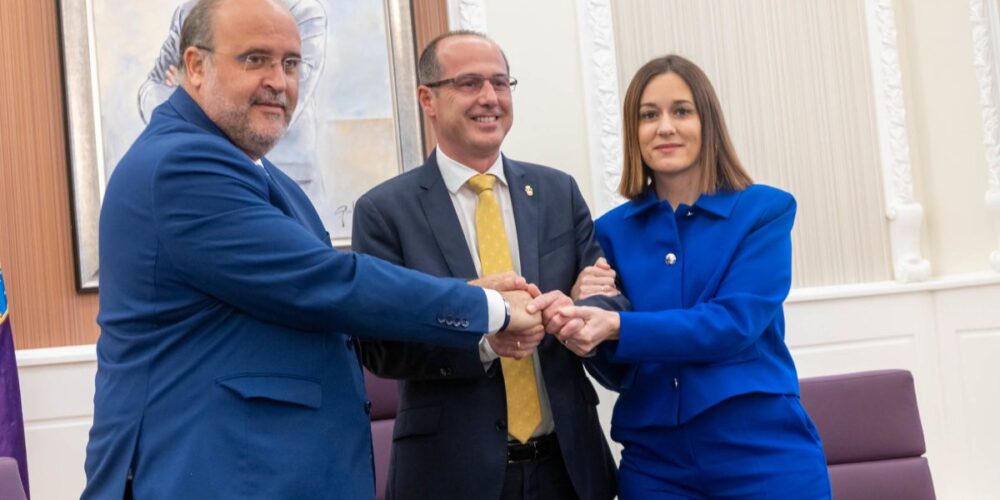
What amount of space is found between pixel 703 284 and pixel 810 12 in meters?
2.74

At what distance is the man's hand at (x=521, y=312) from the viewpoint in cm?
213

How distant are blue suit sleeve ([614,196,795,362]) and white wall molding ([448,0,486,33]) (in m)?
2.24

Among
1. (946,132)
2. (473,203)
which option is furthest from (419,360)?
(946,132)

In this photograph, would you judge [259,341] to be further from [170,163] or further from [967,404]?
[967,404]

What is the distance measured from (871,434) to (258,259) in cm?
204

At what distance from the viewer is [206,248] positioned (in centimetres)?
179

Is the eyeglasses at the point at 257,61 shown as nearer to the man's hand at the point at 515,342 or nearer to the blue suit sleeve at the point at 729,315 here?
the man's hand at the point at 515,342

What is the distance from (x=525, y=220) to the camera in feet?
7.97

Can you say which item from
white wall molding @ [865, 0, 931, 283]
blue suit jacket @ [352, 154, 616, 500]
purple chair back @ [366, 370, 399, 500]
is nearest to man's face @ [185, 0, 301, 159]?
blue suit jacket @ [352, 154, 616, 500]

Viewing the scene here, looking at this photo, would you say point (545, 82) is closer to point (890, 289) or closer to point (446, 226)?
point (890, 289)

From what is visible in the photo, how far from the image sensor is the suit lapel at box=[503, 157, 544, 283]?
2.41m

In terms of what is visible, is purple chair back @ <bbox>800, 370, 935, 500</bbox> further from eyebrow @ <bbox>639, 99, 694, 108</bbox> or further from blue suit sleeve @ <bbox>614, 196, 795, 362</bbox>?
eyebrow @ <bbox>639, 99, 694, 108</bbox>

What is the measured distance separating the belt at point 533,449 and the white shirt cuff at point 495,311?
0.32 m

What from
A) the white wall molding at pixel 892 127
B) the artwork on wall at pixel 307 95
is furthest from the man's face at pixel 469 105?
the white wall molding at pixel 892 127
